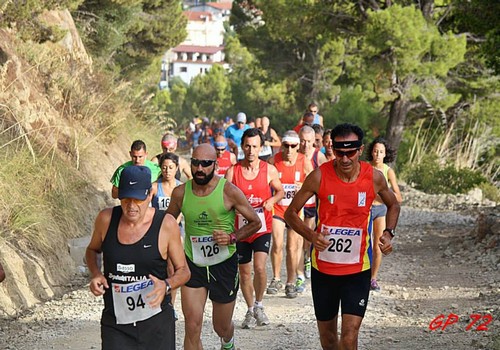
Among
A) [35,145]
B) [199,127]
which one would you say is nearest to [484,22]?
[35,145]

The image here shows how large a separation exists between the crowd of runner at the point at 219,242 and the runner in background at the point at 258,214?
11 mm

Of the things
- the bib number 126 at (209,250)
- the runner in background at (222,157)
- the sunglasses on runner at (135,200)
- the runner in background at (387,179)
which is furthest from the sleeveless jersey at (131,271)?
the runner in background at (222,157)

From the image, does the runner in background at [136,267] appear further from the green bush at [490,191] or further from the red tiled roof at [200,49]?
the red tiled roof at [200,49]

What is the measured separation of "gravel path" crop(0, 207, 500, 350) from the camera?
9.91 m

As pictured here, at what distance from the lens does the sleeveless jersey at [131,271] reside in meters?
6.27

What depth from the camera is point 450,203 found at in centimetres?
2323

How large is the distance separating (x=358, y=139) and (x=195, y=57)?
169 metres

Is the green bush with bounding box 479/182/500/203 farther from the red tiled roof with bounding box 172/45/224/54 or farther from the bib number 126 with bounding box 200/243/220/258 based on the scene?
the red tiled roof with bounding box 172/45/224/54

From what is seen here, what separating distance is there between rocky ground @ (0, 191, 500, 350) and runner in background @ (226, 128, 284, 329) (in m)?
0.26

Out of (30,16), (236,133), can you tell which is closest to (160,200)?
(30,16)

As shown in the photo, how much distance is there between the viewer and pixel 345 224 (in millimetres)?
7723

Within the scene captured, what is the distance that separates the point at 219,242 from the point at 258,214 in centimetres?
243

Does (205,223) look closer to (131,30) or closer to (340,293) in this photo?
(340,293)

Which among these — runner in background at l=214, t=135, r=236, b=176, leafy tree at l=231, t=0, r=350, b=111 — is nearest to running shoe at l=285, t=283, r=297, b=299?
runner in background at l=214, t=135, r=236, b=176
